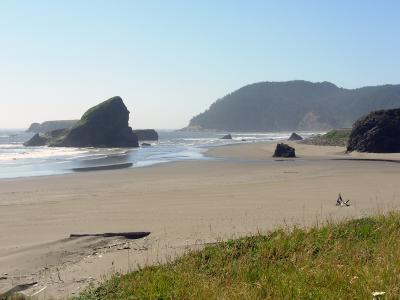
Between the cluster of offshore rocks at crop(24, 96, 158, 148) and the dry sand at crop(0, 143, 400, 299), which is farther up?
the cluster of offshore rocks at crop(24, 96, 158, 148)

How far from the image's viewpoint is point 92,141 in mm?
87812

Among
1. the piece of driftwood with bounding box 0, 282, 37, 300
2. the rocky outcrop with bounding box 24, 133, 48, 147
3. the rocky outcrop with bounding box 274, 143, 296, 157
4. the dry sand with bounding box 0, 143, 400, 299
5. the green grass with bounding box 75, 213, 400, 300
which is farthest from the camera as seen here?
the rocky outcrop with bounding box 24, 133, 48, 147

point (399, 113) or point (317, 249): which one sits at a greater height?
point (399, 113)

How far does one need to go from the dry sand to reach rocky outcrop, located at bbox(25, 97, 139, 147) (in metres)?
60.7

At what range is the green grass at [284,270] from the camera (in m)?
5.89

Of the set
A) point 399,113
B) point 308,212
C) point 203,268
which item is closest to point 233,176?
point 308,212

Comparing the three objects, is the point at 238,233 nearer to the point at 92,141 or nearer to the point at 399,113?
the point at 399,113

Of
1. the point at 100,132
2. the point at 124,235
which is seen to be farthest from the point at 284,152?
the point at 100,132

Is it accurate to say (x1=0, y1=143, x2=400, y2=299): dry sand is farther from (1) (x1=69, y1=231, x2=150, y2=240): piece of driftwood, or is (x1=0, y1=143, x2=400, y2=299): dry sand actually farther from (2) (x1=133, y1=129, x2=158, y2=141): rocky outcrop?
(2) (x1=133, y1=129, x2=158, y2=141): rocky outcrop

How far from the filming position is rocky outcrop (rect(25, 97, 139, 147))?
87.2 m

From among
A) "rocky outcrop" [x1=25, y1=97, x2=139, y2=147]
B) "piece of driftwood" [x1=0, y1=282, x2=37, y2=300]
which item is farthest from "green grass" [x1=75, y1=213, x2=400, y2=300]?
"rocky outcrop" [x1=25, y1=97, x2=139, y2=147]

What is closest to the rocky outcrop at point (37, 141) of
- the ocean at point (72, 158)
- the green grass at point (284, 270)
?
the ocean at point (72, 158)

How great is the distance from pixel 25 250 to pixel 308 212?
7.86m

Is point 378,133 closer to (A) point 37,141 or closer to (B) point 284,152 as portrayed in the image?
(B) point 284,152
